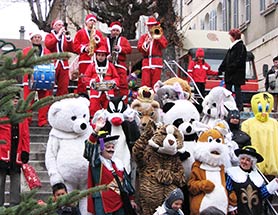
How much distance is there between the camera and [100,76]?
12.1 m

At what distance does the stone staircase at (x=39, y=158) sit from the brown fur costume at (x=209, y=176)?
1.88 m

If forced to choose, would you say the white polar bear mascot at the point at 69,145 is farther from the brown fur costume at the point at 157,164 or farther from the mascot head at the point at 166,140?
the mascot head at the point at 166,140

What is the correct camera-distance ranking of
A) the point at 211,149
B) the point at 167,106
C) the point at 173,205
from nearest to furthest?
the point at 173,205
the point at 211,149
the point at 167,106

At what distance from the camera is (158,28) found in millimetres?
14109

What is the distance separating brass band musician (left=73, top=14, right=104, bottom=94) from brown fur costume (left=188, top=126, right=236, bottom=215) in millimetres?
4839

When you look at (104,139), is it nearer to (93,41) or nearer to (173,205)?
(173,205)

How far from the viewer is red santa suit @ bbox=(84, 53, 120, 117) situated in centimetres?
1177

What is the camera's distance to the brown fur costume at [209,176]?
8.37 metres

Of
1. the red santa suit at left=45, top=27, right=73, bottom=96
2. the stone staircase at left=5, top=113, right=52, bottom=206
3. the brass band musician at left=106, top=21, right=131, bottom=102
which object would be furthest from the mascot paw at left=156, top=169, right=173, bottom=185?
the brass band musician at left=106, top=21, right=131, bottom=102

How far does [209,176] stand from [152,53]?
19.5 ft

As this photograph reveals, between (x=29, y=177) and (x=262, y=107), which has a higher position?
(x=262, y=107)

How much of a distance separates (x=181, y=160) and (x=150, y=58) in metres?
5.42

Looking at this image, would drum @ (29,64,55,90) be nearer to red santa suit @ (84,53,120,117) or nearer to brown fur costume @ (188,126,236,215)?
red santa suit @ (84,53,120,117)

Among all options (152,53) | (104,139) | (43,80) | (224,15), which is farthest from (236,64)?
(224,15)
